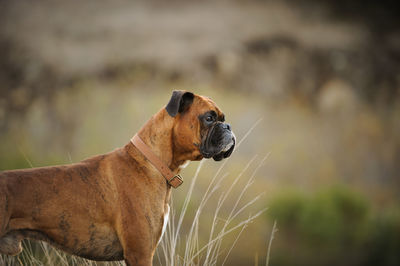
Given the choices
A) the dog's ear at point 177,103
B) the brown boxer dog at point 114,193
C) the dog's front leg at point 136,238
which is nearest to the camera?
the brown boxer dog at point 114,193

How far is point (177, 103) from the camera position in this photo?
3.73m

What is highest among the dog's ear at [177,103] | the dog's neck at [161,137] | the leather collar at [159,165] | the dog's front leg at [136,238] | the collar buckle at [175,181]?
the dog's ear at [177,103]

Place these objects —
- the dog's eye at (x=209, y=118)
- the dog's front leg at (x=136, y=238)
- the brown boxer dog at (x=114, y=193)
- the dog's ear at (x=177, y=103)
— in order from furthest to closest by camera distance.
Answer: the dog's eye at (x=209, y=118), the dog's ear at (x=177, y=103), the dog's front leg at (x=136, y=238), the brown boxer dog at (x=114, y=193)

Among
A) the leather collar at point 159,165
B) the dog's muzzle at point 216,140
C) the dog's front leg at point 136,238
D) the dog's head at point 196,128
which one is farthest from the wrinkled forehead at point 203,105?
the dog's front leg at point 136,238

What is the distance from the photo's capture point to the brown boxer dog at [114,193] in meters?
3.31

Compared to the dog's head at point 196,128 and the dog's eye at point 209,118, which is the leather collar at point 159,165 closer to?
the dog's head at point 196,128

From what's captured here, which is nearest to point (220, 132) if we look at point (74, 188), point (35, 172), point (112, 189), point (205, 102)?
point (205, 102)

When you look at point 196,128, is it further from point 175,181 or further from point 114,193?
point 114,193

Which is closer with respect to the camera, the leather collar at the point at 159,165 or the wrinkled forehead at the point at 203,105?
the leather collar at the point at 159,165

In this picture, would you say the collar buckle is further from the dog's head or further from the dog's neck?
the dog's head

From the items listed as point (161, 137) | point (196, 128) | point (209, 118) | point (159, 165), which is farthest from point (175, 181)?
point (209, 118)

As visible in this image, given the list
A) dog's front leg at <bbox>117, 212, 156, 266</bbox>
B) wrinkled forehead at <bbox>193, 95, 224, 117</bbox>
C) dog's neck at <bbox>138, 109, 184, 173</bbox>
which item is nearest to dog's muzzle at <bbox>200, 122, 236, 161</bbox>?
wrinkled forehead at <bbox>193, 95, 224, 117</bbox>

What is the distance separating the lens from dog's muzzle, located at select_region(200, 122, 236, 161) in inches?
150

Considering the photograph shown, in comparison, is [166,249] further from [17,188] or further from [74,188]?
[17,188]
